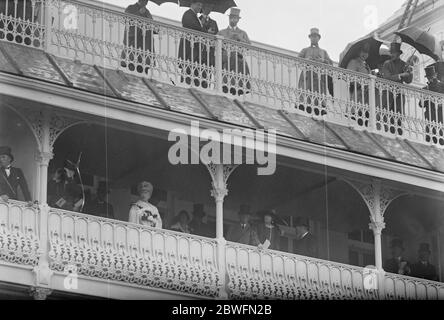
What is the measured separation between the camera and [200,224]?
85.3ft

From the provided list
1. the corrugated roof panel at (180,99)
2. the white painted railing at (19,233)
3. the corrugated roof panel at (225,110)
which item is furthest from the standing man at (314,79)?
the white painted railing at (19,233)

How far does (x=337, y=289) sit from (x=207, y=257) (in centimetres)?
217

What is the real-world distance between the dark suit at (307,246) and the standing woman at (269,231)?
3.24ft

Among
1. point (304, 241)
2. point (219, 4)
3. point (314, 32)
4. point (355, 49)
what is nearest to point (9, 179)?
point (219, 4)

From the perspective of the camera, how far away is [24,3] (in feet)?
81.1

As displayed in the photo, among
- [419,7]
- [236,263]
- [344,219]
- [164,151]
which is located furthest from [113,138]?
[419,7]

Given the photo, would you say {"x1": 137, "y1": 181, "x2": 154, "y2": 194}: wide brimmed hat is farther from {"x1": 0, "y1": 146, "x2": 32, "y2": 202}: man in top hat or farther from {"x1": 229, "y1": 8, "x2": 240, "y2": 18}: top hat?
{"x1": 229, "y1": 8, "x2": 240, "y2": 18}: top hat

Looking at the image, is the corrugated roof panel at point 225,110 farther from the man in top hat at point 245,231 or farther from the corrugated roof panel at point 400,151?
the corrugated roof panel at point 400,151

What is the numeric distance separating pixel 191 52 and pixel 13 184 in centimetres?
367

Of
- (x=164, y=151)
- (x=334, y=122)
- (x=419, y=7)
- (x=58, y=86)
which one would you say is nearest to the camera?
(x=58, y=86)

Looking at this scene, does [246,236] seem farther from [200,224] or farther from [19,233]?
[19,233]

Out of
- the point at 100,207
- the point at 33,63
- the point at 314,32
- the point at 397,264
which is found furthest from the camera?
the point at 314,32

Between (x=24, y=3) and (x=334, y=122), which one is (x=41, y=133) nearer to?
(x=24, y=3)

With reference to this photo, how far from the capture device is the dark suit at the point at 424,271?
89.6ft
